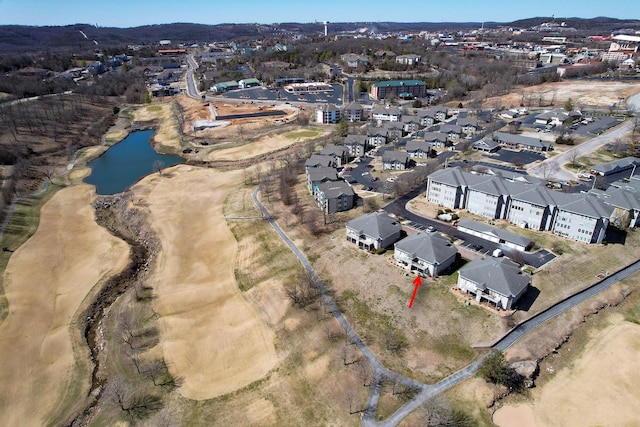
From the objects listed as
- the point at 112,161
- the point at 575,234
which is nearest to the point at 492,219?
the point at 575,234

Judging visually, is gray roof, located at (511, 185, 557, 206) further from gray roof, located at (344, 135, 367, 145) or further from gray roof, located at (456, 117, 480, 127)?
gray roof, located at (456, 117, 480, 127)

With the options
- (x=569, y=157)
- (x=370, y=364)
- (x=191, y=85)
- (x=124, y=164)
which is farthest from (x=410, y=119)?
(x=191, y=85)

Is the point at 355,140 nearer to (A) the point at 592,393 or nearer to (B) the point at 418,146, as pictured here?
(B) the point at 418,146

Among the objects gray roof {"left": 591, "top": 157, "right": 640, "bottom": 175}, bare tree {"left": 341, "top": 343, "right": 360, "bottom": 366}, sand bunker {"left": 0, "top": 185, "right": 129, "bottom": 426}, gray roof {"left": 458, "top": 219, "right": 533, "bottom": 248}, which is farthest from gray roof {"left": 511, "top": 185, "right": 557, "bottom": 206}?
sand bunker {"left": 0, "top": 185, "right": 129, "bottom": 426}

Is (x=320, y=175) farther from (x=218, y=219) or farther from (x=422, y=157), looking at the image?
(x=422, y=157)

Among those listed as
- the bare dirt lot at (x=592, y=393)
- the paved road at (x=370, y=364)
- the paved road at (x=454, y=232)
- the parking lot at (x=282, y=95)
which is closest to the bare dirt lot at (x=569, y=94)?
the parking lot at (x=282, y=95)

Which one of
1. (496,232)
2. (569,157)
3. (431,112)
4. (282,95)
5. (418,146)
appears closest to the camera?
(496,232)
